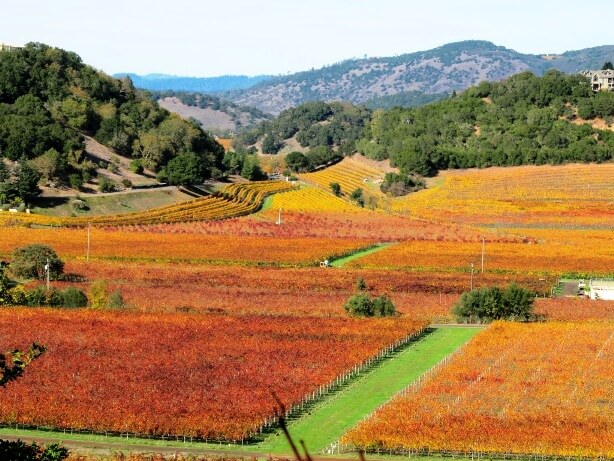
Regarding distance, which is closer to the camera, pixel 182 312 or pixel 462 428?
pixel 462 428

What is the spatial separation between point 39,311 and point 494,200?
90.6 m

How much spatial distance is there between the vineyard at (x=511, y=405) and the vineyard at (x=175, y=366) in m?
4.03

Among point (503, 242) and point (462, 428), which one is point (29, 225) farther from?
point (462, 428)

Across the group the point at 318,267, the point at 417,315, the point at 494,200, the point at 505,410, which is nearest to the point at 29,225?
the point at 318,267

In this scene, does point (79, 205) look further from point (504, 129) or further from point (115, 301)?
point (504, 129)

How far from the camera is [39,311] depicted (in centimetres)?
6338

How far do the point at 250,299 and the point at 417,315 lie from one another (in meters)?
9.95

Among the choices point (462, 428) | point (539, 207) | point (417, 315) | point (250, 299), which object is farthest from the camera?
point (539, 207)

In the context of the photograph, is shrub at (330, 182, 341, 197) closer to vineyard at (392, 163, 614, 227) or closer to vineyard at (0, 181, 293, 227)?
vineyard at (0, 181, 293, 227)

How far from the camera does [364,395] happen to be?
46312 millimetres

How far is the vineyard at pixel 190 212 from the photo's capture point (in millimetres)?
109625

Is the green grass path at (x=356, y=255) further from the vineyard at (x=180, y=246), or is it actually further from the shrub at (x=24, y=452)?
the shrub at (x=24, y=452)

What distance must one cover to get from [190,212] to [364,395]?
7950 centimetres

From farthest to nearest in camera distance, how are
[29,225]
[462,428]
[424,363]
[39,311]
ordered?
[29,225] < [39,311] < [424,363] < [462,428]
